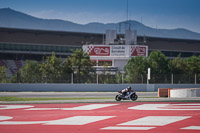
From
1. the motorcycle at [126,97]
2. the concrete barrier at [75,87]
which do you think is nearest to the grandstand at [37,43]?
the concrete barrier at [75,87]

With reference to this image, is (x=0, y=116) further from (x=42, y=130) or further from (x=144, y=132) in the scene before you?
(x=144, y=132)

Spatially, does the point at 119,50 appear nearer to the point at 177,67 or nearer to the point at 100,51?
the point at 100,51

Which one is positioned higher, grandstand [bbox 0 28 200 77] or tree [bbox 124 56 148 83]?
grandstand [bbox 0 28 200 77]

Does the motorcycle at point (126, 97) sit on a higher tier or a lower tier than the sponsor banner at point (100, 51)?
lower

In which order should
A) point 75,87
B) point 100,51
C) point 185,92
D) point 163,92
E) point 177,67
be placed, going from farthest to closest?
point 100,51 → point 177,67 → point 75,87 → point 163,92 → point 185,92

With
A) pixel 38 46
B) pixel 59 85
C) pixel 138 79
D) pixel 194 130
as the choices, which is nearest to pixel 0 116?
pixel 194 130

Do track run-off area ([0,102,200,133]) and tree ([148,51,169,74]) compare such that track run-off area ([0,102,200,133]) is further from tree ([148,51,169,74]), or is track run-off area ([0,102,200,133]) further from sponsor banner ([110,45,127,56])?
sponsor banner ([110,45,127,56])

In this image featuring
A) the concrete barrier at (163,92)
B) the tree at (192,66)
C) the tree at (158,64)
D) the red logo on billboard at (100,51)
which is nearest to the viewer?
the concrete barrier at (163,92)

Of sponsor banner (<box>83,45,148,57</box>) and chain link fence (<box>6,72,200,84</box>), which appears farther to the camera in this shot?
sponsor banner (<box>83,45,148,57</box>)

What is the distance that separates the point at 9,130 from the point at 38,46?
72426mm

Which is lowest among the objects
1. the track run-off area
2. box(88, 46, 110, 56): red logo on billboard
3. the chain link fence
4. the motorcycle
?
the track run-off area

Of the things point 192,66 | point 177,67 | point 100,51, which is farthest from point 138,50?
point 192,66

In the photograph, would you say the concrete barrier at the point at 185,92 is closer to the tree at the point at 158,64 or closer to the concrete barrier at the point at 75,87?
the concrete barrier at the point at 75,87

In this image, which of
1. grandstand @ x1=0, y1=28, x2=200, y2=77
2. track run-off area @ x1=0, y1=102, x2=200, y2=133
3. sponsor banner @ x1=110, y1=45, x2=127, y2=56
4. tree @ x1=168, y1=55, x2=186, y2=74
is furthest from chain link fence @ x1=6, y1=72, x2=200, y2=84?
grandstand @ x1=0, y1=28, x2=200, y2=77
